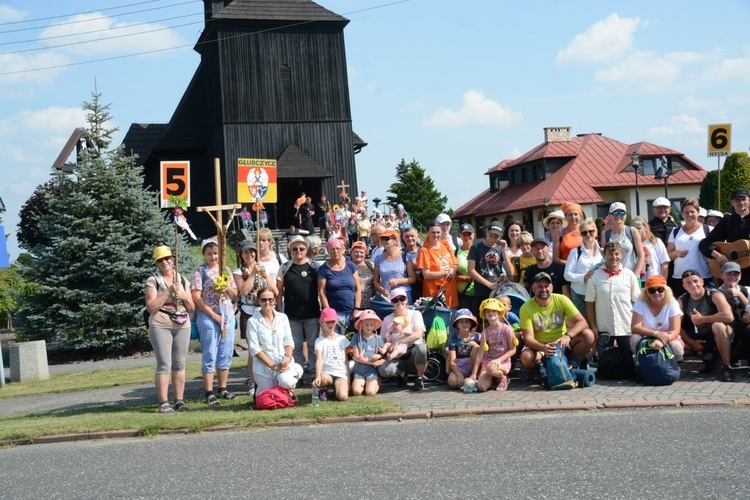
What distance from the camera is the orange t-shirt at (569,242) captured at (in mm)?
11250

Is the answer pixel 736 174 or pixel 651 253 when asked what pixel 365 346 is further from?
pixel 736 174

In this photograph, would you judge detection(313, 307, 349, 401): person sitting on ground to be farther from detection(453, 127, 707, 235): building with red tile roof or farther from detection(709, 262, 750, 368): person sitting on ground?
detection(453, 127, 707, 235): building with red tile roof

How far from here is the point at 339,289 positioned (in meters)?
11.1

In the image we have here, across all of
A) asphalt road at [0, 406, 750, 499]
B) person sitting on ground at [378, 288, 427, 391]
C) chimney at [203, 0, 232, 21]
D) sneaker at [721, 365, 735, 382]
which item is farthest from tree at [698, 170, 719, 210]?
chimney at [203, 0, 232, 21]

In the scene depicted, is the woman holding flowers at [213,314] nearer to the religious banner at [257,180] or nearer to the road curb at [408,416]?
the road curb at [408,416]

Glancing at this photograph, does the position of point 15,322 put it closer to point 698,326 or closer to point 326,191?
point 698,326

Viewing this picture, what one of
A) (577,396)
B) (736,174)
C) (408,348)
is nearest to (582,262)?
(577,396)

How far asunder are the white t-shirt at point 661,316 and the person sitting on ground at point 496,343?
4.93ft

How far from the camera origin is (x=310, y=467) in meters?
6.93

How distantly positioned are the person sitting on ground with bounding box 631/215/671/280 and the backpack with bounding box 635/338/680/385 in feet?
4.37

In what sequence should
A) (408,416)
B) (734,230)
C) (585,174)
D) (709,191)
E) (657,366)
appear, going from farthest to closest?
(585,174), (709,191), (734,230), (657,366), (408,416)

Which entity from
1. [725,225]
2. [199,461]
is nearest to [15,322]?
[199,461]

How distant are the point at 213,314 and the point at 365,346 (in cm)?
187

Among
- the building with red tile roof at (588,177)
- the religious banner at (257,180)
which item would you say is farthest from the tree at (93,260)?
the building with red tile roof at (588,177)
